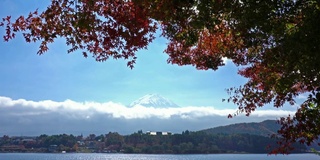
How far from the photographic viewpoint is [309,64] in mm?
9539

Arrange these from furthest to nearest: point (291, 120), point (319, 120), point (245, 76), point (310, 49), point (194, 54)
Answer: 1. point (245, 76)
2. point (194, 54)
3. point (291, 120)
4. point (319, 120)
5. point (310, 49)

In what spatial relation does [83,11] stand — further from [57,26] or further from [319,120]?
[319,120]

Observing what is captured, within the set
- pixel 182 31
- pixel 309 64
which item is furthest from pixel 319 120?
pixel 182 31

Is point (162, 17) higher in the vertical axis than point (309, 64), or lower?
higher

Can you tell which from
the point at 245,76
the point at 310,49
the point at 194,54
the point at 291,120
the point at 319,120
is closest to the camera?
the point at 310,49

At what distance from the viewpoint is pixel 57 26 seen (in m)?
10.7

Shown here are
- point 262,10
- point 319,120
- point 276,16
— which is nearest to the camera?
point 262,10

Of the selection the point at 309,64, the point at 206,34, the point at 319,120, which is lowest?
the point at 319,120

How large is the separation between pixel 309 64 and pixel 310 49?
19.6 inches

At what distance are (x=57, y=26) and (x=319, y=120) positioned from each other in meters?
7.95

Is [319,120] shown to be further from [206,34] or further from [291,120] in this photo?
[206,34]

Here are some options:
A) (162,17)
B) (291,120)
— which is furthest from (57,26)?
(291,120)

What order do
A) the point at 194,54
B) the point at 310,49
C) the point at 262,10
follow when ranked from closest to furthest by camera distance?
the point at 310,49 → the point at 262,10 → the point at 194,54

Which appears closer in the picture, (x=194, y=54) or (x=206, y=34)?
(x=206, y=34)
